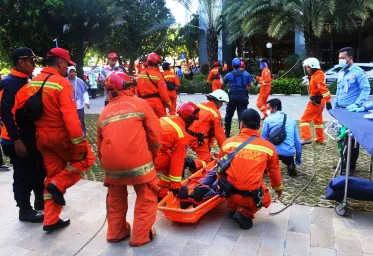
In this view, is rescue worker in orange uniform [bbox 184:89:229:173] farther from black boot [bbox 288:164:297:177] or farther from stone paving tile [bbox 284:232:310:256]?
stone paving tile [bbox 284:232:310:256]

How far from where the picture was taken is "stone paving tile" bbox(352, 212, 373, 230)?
3615mm

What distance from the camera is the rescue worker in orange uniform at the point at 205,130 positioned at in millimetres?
4871

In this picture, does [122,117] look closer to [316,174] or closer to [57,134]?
[57,134]

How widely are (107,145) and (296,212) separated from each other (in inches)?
90.0

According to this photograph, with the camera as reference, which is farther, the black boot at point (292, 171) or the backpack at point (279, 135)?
the black boot at point (292, 171)

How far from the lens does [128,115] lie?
3135 millimetres

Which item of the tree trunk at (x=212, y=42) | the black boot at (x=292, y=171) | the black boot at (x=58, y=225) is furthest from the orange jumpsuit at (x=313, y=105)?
the tree trunk at (x=212, y=42)

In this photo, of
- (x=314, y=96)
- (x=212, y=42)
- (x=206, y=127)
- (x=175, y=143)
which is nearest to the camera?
(x=175, y=143)

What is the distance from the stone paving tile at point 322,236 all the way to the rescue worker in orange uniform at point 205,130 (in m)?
1.70

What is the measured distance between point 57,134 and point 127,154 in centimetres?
A: 89

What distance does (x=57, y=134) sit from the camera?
A: 11.5ft

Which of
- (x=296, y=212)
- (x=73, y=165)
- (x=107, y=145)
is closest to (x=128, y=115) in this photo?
(x=107, y=145)

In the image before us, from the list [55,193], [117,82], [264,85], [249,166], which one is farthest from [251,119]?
[264,85]

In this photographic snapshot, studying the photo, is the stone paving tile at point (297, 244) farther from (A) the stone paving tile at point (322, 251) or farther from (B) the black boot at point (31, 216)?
(B) the black boot at point (31, 216)
